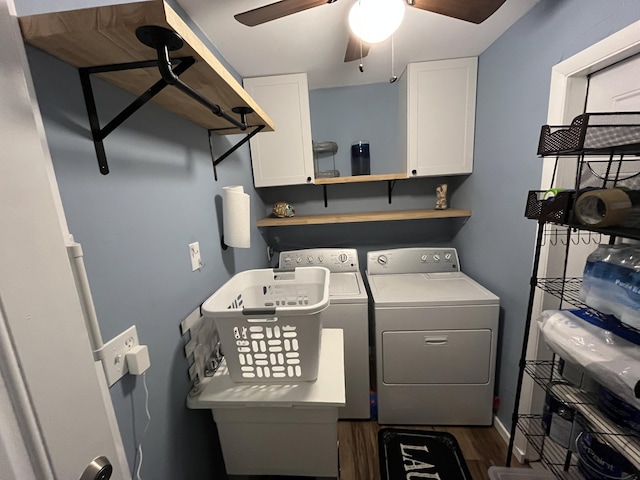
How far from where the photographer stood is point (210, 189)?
1360 millimetres

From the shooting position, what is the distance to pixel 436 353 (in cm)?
163

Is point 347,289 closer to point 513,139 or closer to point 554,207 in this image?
point 554,207

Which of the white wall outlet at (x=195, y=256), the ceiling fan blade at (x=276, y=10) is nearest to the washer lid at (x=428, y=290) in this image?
the white wall outlet at (x=195, y=256)

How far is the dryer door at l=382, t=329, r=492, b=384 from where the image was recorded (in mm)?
1604

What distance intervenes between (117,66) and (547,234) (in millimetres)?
1818

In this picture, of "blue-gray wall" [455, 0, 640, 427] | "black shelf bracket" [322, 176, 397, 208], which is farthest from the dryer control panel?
"black shelf bracket" [322, 176, 397, 208]

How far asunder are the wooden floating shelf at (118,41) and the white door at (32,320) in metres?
0.15

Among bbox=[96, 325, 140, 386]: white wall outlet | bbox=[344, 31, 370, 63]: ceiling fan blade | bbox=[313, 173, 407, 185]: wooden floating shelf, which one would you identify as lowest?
bbox=[96, 325, 140, 386]: white wall outlet

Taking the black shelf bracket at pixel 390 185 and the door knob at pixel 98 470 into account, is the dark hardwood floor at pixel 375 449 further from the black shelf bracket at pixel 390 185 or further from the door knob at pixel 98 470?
the black shelf bracket at pixel 390 185

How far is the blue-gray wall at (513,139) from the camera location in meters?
1.11

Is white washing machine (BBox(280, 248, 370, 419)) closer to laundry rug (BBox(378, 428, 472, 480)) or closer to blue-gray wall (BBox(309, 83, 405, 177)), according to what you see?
laundry rug (BBox(378, 428, 472, 480))

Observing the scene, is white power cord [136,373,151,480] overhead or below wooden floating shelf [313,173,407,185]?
below

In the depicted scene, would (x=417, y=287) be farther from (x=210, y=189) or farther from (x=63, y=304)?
(x=63, y=304)

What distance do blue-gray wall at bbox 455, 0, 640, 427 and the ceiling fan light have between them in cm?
76
